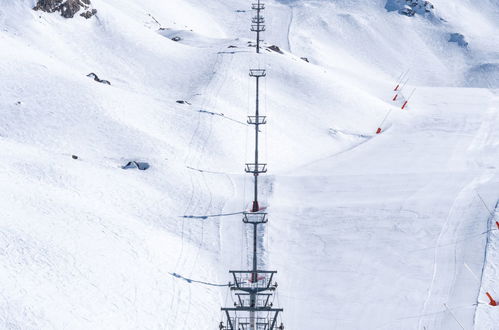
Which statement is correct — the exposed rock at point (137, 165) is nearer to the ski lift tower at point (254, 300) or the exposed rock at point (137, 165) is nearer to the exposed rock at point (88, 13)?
the ski lift tower at point (254, 300)

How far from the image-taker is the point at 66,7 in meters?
60.5

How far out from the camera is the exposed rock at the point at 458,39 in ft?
327

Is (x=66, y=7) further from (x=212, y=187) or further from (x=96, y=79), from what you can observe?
(x=212, y=187)

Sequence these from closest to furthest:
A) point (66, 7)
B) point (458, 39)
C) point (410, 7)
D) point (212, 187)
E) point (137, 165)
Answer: point (212, 187) → point (137, 165) → point (66, 7) → point (458, 39) → point (410, 7)

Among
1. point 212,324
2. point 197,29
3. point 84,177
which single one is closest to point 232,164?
point 84,177

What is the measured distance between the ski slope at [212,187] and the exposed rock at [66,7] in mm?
1110

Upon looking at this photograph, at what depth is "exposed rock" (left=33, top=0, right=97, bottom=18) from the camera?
193 feet

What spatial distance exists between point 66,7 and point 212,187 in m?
33.9

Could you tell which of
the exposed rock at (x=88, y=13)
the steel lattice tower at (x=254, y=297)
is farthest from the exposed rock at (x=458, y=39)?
the steel lattice tower at (x=254, y=297)

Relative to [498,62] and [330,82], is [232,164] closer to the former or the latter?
[330,82]

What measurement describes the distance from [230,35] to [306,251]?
65.0 m

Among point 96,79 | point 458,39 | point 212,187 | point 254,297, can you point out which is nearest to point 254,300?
point 254,297

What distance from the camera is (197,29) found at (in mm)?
87500

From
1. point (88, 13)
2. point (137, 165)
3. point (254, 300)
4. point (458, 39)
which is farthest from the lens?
point (458, 39)
